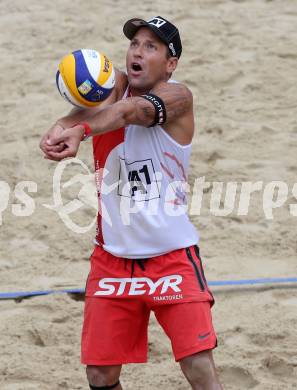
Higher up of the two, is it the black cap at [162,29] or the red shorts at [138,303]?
the black cap at [162,29]

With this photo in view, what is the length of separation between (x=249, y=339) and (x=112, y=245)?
1339 millimetres

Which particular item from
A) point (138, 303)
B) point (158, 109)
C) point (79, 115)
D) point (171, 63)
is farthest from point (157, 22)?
point (138, 303)

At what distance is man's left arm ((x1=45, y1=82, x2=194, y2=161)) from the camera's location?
3592 mm

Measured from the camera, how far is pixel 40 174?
6.69 metres

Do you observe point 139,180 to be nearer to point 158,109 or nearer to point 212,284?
point 158,109

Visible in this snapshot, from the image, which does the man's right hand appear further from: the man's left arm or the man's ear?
the man's ear

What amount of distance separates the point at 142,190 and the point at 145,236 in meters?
0.20

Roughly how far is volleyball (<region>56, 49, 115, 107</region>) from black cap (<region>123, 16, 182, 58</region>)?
1.13 ft

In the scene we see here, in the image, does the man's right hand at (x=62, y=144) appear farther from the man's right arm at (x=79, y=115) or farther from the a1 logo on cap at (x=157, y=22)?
the a1 logo on cap at (x=157, y=22)

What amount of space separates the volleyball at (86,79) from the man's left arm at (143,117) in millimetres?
76


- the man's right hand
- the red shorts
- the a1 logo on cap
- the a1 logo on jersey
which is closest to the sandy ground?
the red shorts

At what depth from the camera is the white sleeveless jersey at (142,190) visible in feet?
12.8

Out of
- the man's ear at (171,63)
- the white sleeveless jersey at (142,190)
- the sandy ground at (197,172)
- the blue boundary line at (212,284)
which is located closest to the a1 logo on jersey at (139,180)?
the white sleeveless jersey at (142,190)

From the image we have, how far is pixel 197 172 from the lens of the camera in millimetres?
6594
